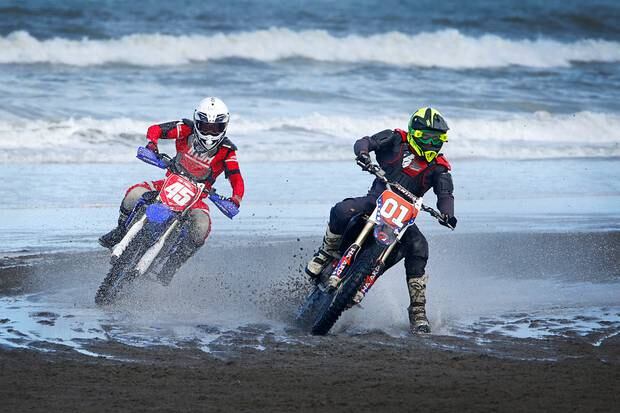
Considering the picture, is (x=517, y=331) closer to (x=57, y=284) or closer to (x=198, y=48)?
(x=57, y=284)

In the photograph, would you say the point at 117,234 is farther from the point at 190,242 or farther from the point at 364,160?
the point at 364,160

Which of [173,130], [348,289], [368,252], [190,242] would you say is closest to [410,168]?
[368,252]

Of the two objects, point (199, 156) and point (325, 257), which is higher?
point (199, 156)

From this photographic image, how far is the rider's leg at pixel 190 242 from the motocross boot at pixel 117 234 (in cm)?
57

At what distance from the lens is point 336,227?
381 inches

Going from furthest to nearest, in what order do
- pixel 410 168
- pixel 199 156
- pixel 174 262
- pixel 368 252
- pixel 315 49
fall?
pixel 315 49
pixel 199 156
pixel 174 262
pixel 410 168
pixel 368 252

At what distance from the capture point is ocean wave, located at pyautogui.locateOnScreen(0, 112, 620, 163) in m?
22.5

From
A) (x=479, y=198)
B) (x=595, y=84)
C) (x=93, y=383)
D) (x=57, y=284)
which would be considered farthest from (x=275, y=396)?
(x=595, y=84)

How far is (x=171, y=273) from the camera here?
35.1ft

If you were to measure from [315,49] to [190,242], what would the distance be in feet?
102

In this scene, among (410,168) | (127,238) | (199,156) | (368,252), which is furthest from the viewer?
(199,156)

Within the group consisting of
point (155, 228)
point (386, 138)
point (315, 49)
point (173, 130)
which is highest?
point (315, 49)

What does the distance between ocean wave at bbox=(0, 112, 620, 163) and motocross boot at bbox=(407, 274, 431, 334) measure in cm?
1246

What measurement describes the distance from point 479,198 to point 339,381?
1080 centimetres
